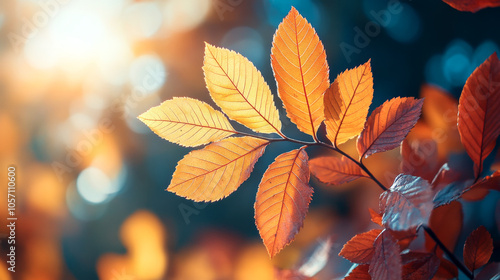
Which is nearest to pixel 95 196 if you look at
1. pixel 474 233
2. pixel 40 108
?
pixel 40 108

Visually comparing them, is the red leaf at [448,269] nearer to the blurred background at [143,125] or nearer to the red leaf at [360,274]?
the red leaf at [360,274]

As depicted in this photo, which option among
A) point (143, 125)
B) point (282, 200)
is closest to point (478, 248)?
point (282, 200)

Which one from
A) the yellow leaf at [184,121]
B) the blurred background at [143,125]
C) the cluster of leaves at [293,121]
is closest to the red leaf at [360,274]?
the cluster of leaves at [293,121]

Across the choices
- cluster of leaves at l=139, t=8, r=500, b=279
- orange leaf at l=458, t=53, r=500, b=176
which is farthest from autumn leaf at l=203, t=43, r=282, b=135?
orange leaf at l=458, t=53, r=500, b=176

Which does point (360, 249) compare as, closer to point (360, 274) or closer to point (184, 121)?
point (360, 274)

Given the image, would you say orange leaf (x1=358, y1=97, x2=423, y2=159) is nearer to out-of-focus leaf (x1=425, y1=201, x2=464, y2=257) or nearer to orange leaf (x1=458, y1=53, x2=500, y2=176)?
orange leaf (x1=458, y1=53, x2=500, y2=176)

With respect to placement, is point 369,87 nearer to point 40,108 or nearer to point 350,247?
point 350,247

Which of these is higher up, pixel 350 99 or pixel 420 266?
pixel 350 99
